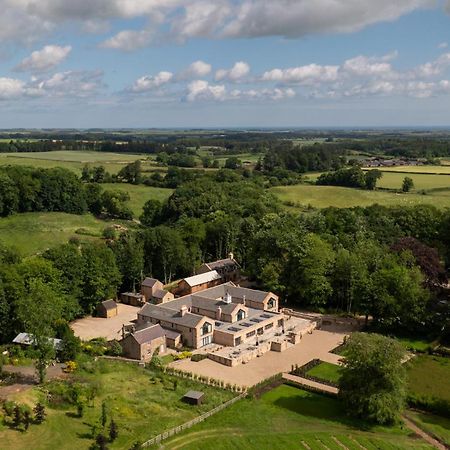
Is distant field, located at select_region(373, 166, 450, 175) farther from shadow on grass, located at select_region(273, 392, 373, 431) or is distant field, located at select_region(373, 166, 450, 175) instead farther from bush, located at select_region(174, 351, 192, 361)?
shadow on grass, located at select_region(273, 392, 373, 431)

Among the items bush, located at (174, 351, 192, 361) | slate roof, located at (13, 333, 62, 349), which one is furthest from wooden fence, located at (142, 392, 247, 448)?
slate roof, located at (13, 333, 62, 349)

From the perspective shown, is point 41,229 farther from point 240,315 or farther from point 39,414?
point 39,414

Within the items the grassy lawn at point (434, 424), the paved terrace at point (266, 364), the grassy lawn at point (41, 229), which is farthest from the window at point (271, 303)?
the grassy lawn at point (41, 229)

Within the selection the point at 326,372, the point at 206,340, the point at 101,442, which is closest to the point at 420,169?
the point at 206,340

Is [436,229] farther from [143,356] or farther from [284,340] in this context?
[143,356]

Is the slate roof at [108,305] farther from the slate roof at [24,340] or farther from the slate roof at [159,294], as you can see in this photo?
the slate roof at [24,340]

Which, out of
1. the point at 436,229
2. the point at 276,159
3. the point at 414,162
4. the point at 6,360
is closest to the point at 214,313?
the point at 6,360
